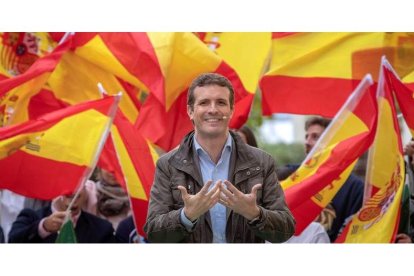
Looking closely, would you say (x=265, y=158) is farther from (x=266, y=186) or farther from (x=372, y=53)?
(x=372, y=53)

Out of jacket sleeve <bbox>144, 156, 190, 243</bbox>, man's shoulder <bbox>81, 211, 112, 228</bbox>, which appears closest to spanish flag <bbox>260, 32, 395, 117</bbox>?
man's shoulder <bbox>81, 211, 112, 228</bbox>

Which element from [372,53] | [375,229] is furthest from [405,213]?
[372,53]

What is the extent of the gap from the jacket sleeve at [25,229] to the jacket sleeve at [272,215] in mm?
2607

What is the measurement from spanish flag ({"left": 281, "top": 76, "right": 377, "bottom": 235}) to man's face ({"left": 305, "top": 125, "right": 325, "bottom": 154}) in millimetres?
246

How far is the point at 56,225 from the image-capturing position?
493 centimetres

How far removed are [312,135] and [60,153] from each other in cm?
167

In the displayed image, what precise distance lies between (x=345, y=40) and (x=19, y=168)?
7.81ft

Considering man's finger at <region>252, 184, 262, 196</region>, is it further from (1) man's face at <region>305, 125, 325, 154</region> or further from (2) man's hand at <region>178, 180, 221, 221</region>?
(1) man's face at <region>305, 125, 325, 154</region>

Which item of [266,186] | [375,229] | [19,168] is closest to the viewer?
[266,186]

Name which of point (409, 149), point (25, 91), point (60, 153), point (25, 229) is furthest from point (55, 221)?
point (409, 149)

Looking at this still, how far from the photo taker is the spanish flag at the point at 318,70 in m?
5.70

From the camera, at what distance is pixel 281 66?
5828 millimetres

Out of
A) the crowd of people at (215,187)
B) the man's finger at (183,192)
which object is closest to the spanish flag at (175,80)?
the crowd of people at (215,187)

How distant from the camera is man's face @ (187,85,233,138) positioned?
265 centimetres
